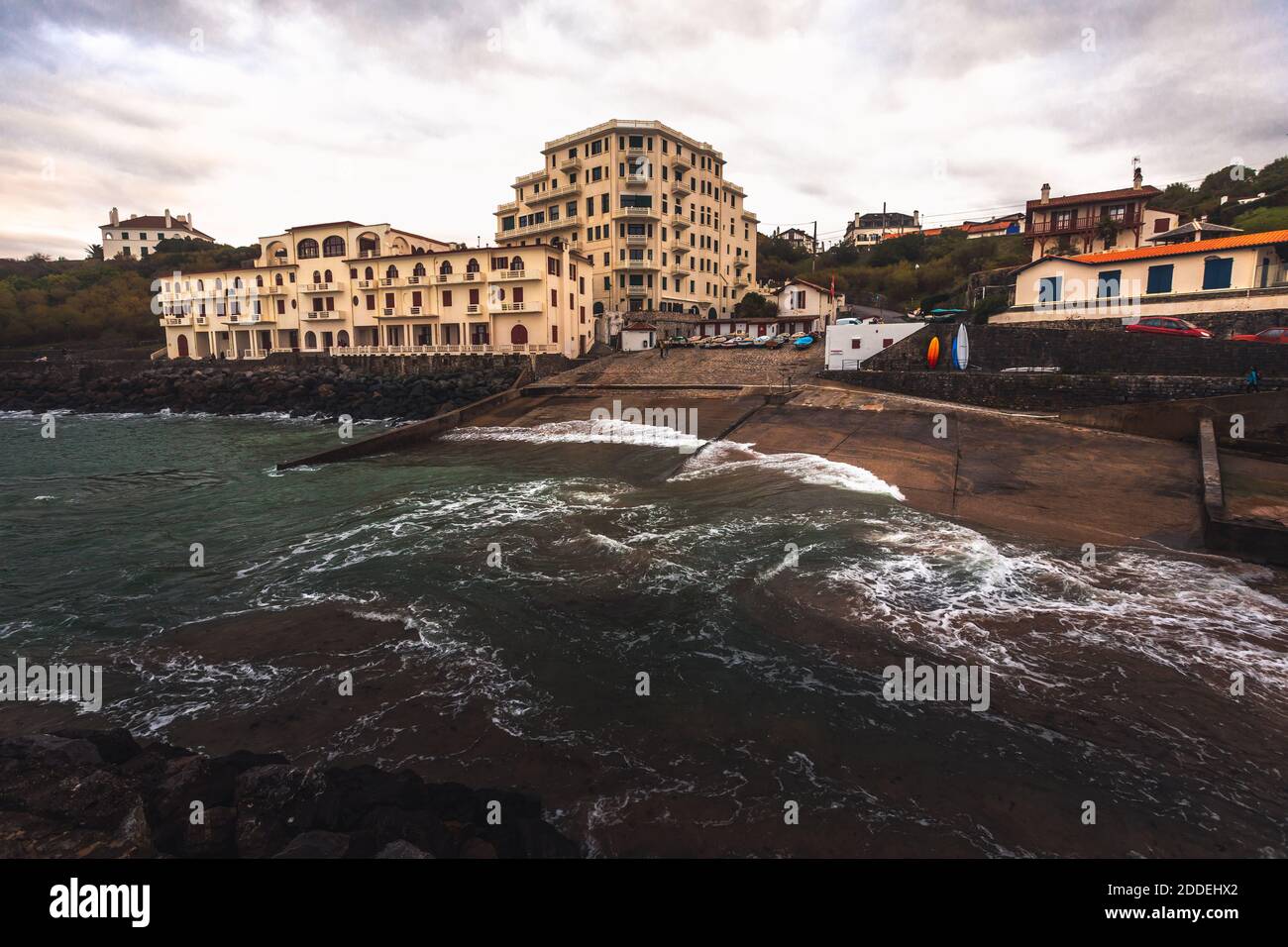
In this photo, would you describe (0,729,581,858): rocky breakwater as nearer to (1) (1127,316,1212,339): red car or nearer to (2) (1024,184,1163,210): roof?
(1) (1127,316,1212,339): red car

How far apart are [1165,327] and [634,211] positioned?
42.9m

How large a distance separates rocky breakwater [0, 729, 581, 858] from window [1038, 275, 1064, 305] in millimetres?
38095

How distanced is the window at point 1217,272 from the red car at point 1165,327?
13.8ft

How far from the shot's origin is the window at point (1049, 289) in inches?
1312

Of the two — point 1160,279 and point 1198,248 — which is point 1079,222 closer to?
point 1160,279

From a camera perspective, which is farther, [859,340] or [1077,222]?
[1077,222]

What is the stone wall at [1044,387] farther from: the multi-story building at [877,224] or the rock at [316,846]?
the multi-story building at [877,224]

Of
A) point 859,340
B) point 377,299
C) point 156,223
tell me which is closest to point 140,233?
point 156,223

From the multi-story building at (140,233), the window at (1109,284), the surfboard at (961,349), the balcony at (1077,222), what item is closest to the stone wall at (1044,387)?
the surfboard at (961,349)

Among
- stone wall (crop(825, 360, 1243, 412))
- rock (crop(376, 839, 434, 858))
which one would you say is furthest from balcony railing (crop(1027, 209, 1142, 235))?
rock (crop(376, 839, 434, 858))

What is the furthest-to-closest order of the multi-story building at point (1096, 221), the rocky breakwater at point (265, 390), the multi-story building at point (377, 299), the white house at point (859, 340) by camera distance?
the multi-story building at point (1096, 221) < the multi-story building at point (377, 299) < the rocky breakwater at point (265, 390) < the white house at point (859, 340)

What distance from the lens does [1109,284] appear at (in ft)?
104
